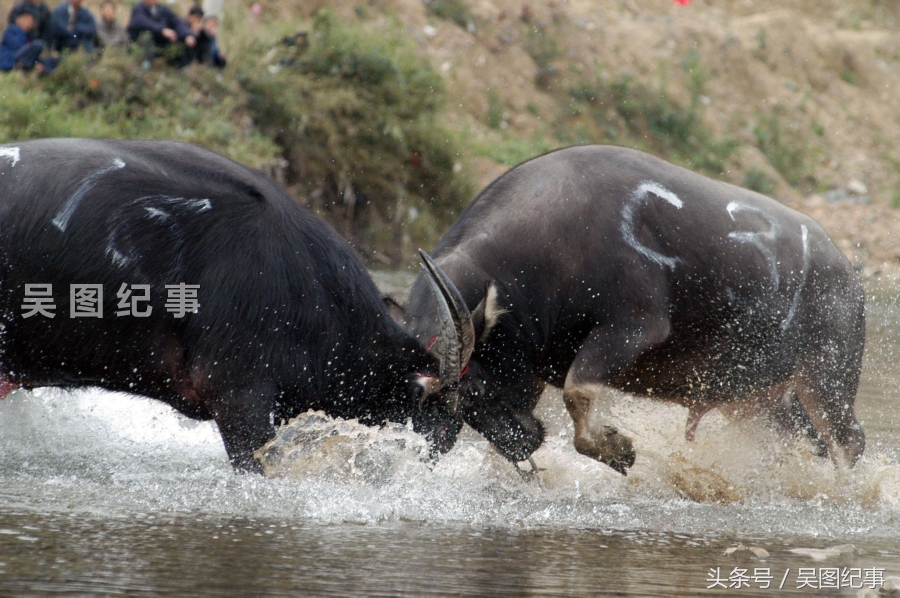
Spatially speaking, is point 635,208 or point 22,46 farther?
point 22,46

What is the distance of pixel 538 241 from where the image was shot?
525cm

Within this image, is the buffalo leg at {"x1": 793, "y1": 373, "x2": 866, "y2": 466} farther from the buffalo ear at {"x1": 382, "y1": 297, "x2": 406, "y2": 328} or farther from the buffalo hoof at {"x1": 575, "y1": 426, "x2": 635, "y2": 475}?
the buffalo ear at {"x1": 382, "y1": 297, "x2": 406, "y2": 328}

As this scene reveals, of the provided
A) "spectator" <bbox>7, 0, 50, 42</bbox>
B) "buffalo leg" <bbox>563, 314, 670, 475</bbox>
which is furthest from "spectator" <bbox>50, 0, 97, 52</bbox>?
"buffalo leg" <bbox>563, 314, 670, 475</bbox>

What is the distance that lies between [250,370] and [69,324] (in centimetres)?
76

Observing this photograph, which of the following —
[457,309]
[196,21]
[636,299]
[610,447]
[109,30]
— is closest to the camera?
[457,309]

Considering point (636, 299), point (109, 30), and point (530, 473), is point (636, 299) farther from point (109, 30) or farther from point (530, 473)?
point (109, 30)

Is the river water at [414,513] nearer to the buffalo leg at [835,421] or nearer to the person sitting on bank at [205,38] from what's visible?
the buffalo leg at [835,421]

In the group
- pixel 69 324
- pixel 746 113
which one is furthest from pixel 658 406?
pixel 746 113

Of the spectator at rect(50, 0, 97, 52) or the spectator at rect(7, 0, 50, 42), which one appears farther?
the spectator at rect(50, 0, 97, 52)

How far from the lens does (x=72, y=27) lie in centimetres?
1293

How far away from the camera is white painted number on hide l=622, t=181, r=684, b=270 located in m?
5.29

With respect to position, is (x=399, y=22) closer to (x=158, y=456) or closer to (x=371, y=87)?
(x=371, y=87)

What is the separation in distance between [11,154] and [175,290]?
0.90 metres

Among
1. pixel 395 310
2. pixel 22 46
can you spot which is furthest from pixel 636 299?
pixel 22 46
